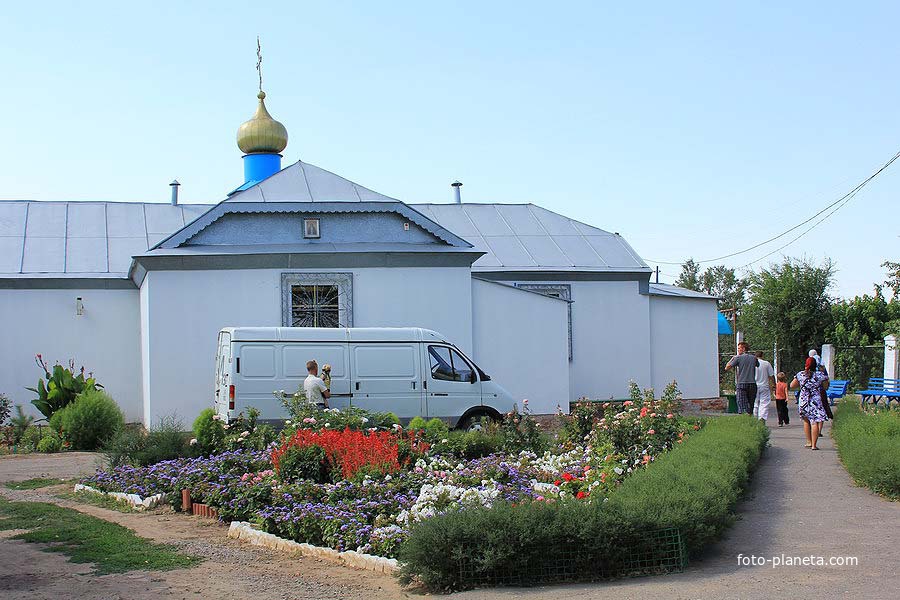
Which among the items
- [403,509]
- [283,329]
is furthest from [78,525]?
[283,329]

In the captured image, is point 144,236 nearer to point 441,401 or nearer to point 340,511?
point 441,401

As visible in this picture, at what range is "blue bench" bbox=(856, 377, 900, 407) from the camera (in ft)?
81.1

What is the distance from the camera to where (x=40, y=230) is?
23703 millimetres

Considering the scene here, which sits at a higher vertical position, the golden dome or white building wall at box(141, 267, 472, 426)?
the golden dome

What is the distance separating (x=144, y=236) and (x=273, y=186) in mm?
5445

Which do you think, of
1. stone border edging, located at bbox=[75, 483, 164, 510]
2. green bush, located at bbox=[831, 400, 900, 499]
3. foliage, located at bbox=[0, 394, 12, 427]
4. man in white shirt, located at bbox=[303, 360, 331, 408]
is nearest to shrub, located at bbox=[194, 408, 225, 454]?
man in white shirt, located at bbox=[303, 360, 331, 408]

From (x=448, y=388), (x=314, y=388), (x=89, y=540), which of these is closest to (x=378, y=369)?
(x=448, y=388)

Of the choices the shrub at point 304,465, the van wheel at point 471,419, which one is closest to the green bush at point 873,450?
the van wheel at point 471,419

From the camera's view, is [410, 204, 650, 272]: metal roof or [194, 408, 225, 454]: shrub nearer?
[194, 408, 225, 454]: shrub

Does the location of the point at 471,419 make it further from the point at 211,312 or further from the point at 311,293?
the point at 211,312

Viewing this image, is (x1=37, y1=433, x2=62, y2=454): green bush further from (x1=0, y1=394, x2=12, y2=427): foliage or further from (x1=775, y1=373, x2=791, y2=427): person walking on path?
(x1=775, y1=373, x2=791, y2=427): person walking on path

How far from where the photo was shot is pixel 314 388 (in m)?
15.0

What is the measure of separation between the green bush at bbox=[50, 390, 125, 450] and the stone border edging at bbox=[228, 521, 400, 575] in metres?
8.57

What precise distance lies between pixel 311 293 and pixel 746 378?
8.72 meters
